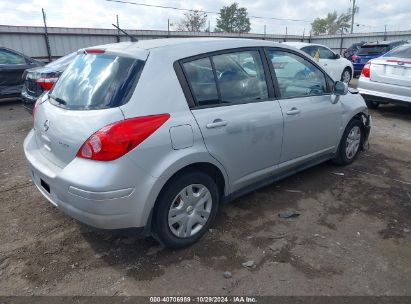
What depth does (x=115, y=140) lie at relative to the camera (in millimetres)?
2496

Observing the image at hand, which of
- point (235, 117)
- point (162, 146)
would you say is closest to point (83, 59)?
point (162, 146)

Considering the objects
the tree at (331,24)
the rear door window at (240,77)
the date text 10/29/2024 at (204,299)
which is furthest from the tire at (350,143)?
the tree at (331,24)

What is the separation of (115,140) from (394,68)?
22.8ft

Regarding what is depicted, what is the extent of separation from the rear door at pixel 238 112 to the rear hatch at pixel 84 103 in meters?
0.52

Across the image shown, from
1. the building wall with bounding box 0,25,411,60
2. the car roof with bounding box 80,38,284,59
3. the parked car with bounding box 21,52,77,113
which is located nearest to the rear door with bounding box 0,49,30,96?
the parked car with bounding box 21,52,77,113

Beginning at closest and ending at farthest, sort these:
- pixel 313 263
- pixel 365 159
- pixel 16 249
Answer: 1. pixel 313 263
2. pixel 16 249
3. pixel 365 159

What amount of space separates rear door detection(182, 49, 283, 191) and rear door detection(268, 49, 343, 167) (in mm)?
177

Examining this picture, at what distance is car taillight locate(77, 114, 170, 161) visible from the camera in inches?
98.3

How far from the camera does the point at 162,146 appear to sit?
2666 mm

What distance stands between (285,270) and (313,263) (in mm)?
265

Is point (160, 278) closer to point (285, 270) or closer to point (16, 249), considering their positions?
point (285, 270)

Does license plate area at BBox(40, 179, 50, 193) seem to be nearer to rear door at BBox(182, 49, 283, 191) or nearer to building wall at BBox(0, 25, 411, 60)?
rear door at BBox(182, 49, 283, 191)

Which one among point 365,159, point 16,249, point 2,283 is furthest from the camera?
point 365,159

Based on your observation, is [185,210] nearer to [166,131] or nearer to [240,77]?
[166,131]
